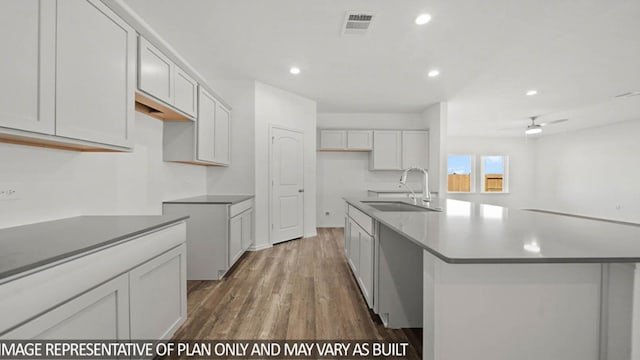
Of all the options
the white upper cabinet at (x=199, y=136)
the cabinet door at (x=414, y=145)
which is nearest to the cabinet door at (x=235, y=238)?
the white upper cabinet at (x=199, y=136)

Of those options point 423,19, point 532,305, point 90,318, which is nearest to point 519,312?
point 532,305

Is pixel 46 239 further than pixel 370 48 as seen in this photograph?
No

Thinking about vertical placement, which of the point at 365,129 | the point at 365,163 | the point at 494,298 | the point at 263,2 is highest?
the point at 263,2

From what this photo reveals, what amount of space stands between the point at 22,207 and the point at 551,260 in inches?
98.7

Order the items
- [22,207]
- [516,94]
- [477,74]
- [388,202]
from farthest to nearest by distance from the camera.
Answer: [516,94], [477,74], [388,202], [22,207]

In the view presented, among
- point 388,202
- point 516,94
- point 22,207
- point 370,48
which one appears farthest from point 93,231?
point 516,94

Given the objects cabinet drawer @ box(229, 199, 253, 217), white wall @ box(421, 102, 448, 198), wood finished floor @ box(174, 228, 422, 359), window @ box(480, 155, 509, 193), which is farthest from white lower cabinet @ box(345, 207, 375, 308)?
window @ box(480, 155, 509, 193)

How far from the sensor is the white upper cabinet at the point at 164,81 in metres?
2.04

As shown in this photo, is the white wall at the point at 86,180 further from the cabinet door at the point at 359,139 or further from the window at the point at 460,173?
the window at the point at 460,173

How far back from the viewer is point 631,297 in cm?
96

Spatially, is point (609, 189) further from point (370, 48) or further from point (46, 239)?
point (46, 239)

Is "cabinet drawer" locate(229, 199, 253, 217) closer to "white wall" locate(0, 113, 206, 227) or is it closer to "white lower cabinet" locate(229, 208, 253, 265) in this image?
"white lower cabinet" locate(229, 208, 253, 265)

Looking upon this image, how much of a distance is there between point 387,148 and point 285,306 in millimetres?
4419

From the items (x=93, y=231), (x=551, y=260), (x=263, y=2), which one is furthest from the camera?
(x=263, y=2)
